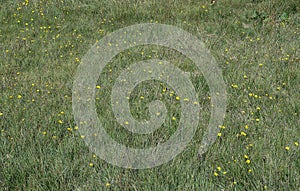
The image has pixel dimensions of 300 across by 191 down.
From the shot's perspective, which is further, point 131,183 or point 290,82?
point 290,82

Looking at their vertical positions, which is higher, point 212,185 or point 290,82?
point 290,82

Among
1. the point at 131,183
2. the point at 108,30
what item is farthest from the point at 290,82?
the point at 108,30

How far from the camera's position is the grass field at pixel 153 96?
126 inches

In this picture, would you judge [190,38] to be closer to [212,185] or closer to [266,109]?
[266,109]

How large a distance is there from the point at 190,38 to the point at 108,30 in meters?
1.64

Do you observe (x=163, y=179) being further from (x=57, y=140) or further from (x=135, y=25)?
(x=135, y=25)

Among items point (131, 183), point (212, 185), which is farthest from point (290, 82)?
point (131, 183)

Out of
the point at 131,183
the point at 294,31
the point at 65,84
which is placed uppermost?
the point at 294,31

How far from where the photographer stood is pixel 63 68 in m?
5.36

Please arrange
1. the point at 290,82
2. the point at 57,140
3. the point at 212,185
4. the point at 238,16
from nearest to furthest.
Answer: the point at 212,185, the point at 57,140, the point at 290,82, the point at 238,16

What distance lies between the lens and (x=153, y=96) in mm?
4566

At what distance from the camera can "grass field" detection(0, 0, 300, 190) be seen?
3.21 metres

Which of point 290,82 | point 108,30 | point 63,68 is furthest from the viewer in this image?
point 108,30

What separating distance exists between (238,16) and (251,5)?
80 centimetres
